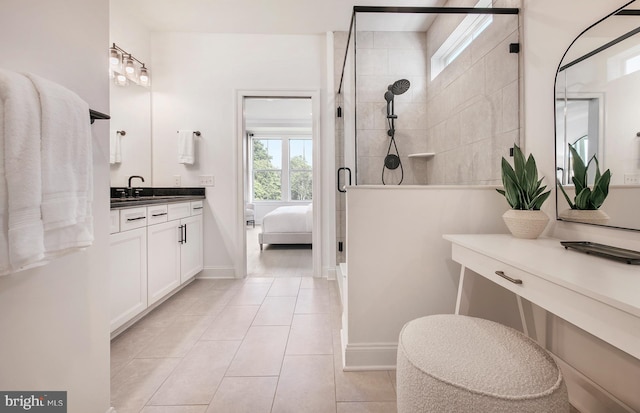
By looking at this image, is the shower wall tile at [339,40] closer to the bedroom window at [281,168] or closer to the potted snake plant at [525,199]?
the potted snake plant at [525,199]

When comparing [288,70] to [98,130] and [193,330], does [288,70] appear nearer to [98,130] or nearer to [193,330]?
[98,130]

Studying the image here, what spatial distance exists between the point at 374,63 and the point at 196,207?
2441 millimetres

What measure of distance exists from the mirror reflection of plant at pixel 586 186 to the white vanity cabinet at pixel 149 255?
249cm

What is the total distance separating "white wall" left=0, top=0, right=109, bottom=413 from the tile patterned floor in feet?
1.17

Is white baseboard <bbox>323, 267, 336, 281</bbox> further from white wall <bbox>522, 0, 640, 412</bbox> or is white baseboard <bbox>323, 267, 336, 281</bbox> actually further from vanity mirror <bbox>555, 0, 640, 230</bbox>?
vanity mirror <bbox>555, 0, 640, 230</bbox>

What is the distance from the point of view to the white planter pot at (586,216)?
1109 mm

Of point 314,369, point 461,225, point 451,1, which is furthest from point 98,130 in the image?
point 451,1

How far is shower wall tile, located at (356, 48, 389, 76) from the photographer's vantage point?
284cm

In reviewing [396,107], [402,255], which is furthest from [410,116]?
[402,255]

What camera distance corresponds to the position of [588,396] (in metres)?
1.12

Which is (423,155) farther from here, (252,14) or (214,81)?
(214,81)

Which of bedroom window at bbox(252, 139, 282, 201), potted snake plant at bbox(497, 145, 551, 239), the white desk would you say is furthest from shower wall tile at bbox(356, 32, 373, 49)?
bedroom window at bbox(252, 139, 282, 201)

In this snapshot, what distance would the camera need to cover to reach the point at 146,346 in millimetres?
1716

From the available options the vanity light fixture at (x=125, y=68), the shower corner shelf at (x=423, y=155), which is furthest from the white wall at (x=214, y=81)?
the shower corner shelf at (x=423, y=155)
